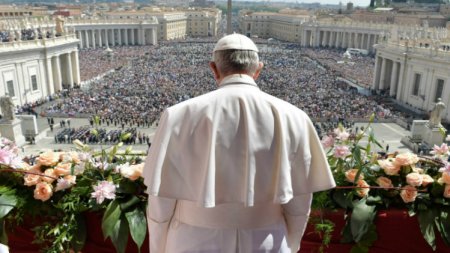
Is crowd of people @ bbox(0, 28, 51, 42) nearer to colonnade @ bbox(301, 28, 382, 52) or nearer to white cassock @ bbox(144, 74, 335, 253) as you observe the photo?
white cassock @ bbox(144, 74, 335, 253)

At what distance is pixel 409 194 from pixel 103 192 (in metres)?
2.80

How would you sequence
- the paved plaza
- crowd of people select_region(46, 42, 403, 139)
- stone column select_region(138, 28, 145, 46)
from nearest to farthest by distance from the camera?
the paved plaza < crowd of people select_region(46, 42, 403, 139) < stone column select_region(138, 28, 145, 46)

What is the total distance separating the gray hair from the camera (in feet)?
7.81

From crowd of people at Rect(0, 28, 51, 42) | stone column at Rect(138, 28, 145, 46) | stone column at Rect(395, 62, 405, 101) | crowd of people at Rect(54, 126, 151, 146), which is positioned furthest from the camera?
stone column at Rect(138, 28, 145, 46)

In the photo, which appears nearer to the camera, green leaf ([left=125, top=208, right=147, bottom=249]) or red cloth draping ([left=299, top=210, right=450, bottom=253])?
green leaf ([left=125, top=208, right=147, bottom=249])

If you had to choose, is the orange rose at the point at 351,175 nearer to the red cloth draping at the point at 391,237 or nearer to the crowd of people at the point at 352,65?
the red cloth draping at the point at 391,237

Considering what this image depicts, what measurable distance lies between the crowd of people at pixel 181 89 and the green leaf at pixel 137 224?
22674 millimetres

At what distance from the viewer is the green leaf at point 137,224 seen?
3.52 m

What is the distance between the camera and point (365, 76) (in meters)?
50.0

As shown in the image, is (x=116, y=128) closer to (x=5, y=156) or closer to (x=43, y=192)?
(x=5, y=156)

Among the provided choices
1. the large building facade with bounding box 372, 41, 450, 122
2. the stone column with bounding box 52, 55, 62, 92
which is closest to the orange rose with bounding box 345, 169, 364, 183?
the large building facade with bounding box 372, 41, 450, 122

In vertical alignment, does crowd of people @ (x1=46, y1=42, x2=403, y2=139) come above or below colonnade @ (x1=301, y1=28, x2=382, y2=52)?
below

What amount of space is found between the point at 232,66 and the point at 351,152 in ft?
7.02

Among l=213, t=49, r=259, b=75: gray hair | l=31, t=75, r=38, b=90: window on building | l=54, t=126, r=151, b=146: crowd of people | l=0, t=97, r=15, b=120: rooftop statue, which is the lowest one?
l=54, t=126, r=151, b=146: crowd of people
